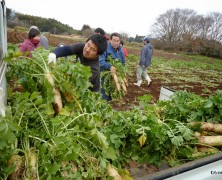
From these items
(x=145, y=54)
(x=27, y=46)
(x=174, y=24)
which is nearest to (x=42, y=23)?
(x=174, y=24)

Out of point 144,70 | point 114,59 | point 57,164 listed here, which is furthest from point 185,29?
point 57,164

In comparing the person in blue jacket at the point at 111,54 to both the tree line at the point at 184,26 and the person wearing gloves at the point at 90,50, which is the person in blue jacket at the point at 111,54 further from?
the tree line at the point at 184,26

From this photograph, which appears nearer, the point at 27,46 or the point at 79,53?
the point at 79,53

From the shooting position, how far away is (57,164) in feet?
4.47

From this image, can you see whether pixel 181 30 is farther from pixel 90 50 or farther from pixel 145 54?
pixel 90 50

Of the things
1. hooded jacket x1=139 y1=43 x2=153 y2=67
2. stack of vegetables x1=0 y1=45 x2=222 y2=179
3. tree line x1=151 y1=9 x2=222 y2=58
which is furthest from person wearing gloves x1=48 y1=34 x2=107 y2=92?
tree line x1=151 y1=9 x2=222 y2=58

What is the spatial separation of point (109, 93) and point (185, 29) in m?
54.3

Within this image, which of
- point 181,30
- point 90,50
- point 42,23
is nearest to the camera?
point 90,50

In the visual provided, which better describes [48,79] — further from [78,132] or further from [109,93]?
[109,93]

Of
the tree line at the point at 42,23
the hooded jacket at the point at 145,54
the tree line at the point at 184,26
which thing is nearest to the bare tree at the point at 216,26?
the tree line at the point at 184,26

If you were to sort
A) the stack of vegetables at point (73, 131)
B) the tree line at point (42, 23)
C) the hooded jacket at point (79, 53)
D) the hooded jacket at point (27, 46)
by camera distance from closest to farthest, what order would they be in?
1. the stack of vegetables at point (73, 131)
2. the hooded jacket at point (79, 53)
3. the hooded jacket at point (27, 46)
4. the tree line at point (42, 23)

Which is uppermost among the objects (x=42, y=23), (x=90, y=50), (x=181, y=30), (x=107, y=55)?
(x=181, y=30)

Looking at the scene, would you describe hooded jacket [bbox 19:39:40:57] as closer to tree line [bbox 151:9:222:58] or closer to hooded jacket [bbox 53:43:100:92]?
hooded jacket [bbox 53:43:100:92]

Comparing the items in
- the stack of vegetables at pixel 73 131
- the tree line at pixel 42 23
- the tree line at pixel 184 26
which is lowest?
the stack of vegetables at pixel 73 131
